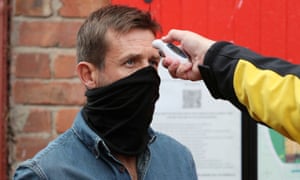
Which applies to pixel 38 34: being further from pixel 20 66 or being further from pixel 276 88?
pixel 276 88

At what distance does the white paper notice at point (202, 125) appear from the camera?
2.81 m

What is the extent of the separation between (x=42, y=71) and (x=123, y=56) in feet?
2.58

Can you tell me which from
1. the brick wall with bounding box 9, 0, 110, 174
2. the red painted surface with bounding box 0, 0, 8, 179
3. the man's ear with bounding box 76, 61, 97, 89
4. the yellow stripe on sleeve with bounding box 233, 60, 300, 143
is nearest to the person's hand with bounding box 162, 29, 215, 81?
the yellow stripe on sleeve with bounding box 233, 60, 300, 143

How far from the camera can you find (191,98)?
2.83m

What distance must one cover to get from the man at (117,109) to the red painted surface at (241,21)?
676 millimetres

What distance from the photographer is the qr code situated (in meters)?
2.82

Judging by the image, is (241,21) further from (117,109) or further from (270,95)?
(270,95)

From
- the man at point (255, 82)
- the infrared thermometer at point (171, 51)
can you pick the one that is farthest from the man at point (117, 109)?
the man at point (255, 82)

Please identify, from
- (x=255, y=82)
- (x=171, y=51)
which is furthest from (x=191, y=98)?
(x=255, y=82)

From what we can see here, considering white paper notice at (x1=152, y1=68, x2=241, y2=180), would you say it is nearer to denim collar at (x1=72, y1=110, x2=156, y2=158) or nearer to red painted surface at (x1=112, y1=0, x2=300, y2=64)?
red painted surface at (x1=112, y1=0, x2=300, y2=64)

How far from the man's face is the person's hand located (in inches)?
14.2

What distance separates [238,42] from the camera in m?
2.82

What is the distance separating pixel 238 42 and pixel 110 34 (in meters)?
0.90

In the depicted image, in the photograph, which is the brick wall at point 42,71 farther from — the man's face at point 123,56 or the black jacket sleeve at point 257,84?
the black jacket sleeve at point 257,84
